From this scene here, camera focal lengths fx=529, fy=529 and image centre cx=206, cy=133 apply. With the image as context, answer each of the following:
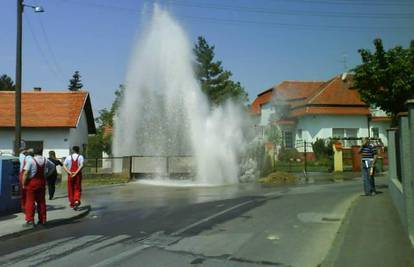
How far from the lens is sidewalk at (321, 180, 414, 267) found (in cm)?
686

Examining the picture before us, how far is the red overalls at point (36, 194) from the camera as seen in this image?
36.5 ft

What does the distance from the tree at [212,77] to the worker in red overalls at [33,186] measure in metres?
50.0

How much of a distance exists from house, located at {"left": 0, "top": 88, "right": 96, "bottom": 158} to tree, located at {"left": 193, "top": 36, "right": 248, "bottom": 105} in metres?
22.5

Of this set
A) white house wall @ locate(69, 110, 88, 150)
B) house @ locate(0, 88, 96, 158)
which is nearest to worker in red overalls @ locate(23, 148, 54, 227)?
house @ locate(0, 88, 96, 158)

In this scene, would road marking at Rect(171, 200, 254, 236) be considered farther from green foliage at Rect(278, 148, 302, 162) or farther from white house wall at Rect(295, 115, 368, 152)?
white house wall at Rect(295, 115, 368, 152)

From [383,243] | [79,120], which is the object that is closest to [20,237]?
[383,243]

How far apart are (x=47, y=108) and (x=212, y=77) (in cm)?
2795

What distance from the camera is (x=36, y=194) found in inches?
448

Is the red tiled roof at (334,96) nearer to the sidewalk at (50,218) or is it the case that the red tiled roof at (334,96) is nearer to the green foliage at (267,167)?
the green foliage at (267,167)

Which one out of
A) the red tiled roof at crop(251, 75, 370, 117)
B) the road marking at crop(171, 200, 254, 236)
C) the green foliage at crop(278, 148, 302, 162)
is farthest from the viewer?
the red tiled roof at crop(251, 75, 370, 117)

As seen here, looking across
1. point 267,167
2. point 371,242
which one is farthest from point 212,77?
point 371,242

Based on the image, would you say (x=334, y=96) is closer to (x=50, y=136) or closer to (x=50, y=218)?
(x=50, y=136)

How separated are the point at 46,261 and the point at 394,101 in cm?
1285

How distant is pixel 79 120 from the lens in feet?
133
